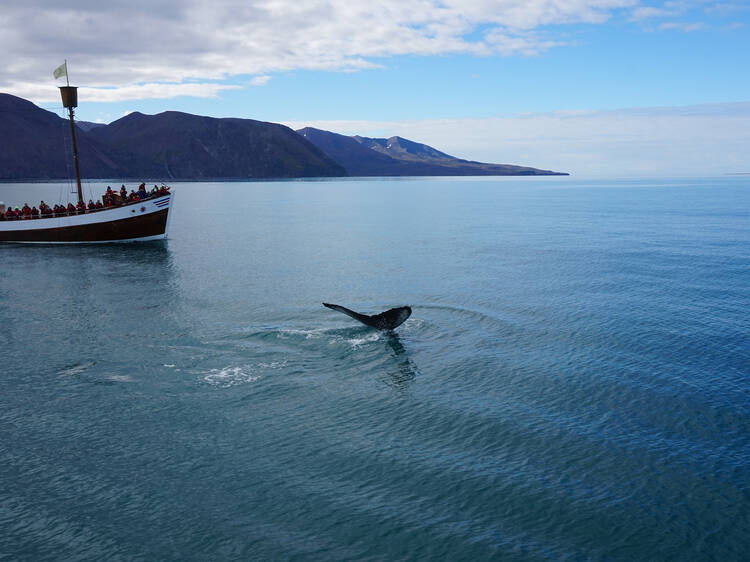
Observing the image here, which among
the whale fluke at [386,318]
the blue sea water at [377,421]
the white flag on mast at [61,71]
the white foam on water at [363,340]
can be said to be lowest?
the blue sea water at [377,421]

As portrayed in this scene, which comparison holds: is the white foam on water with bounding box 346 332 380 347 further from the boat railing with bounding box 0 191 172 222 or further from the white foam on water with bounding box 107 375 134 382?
the boat railing with bounding box 0 191 172 222

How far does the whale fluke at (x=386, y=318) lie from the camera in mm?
29766

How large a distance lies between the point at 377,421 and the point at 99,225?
63.3 m

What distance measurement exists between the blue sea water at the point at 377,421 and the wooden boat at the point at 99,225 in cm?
2792

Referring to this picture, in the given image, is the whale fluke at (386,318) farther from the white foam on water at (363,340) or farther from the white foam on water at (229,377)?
the white foam on water at (229,377)

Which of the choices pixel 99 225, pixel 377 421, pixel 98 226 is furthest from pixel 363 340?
pixel 98 226

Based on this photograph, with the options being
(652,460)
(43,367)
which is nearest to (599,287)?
(652,460)

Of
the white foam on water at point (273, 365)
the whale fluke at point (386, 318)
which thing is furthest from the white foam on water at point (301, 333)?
the white foam on water at point (273, 365)

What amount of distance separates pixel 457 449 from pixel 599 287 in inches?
1149

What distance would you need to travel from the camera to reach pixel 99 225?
7162 centimetres

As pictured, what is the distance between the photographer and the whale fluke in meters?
29.8

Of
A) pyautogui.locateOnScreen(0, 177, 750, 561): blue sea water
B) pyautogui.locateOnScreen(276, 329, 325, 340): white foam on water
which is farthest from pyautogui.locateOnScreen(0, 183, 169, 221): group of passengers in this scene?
pyautogui.locateOnScreen(276, 329, 325, 340): white foam on water

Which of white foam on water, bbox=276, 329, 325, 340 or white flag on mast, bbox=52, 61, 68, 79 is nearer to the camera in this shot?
white foam on water, bbox=276, 329, 325, 340

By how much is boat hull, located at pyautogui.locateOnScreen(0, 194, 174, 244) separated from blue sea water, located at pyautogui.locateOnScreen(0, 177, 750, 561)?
91.5 feet
